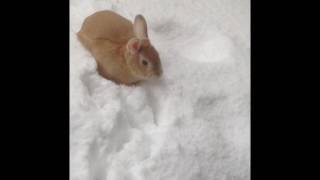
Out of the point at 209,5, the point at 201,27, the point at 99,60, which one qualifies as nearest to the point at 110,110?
the point at 99,60

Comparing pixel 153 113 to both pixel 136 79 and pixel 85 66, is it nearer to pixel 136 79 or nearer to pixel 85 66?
pixel 136 79

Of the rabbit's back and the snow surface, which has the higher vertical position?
the rabbit's back

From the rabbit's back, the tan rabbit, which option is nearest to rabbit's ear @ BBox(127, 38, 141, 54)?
the tan rabbit

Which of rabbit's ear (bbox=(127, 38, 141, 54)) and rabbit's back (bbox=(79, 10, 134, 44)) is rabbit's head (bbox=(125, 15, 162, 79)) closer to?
rabbit's ear (bbox=(127, 38, 141, 54))

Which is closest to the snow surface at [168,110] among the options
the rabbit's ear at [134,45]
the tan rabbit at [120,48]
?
the tan rabbit at [120,48]

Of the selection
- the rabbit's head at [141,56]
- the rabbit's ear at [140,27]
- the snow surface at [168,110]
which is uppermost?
the rabbit's ear at [140,27]

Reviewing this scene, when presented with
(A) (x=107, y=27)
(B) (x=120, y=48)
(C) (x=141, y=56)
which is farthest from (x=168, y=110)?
(A) (x=107, y=27)

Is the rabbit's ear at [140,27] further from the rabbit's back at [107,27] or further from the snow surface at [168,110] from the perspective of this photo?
the snow surface at [168,110]
